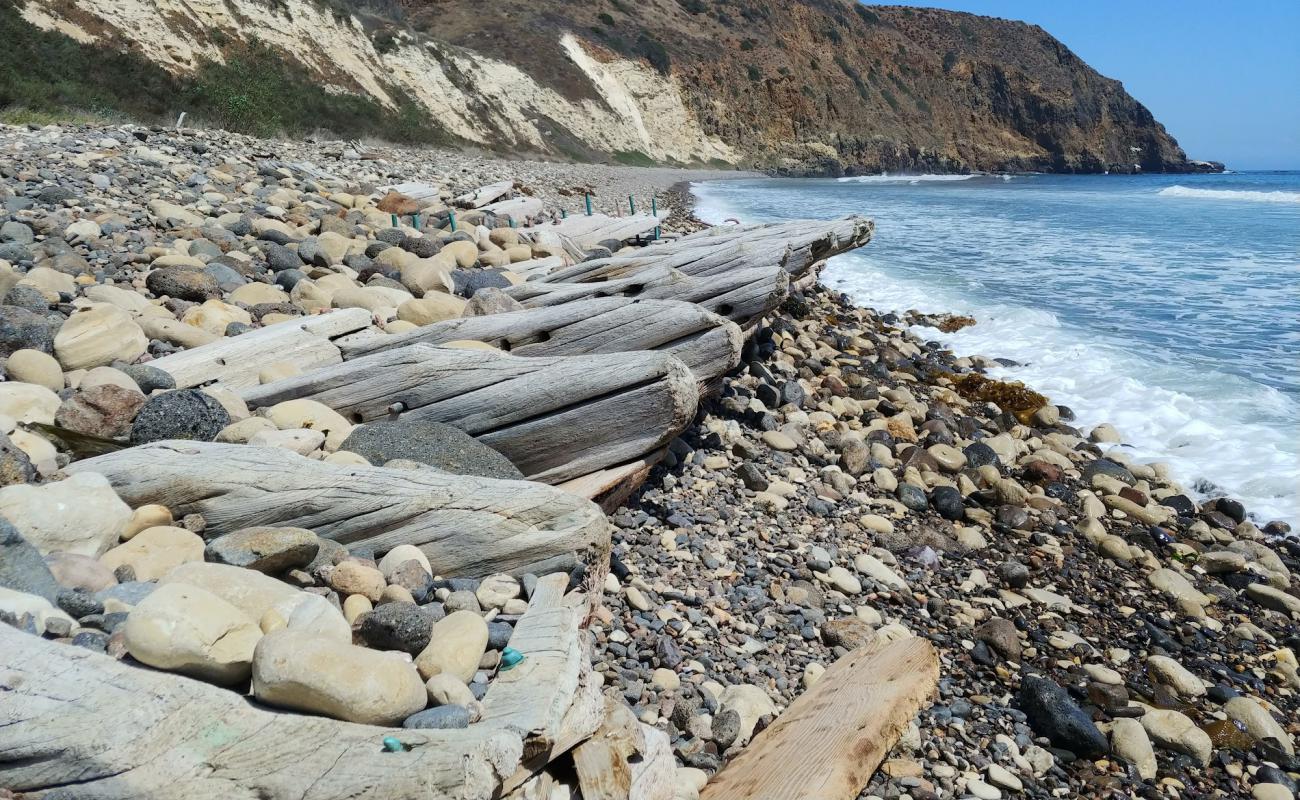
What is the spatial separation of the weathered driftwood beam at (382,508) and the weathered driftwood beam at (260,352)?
1.89 metres

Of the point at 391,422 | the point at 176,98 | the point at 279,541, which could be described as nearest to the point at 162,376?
the point at 391,422

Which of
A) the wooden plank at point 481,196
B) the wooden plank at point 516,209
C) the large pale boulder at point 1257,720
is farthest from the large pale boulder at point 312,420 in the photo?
the wooden plank at point 481,196

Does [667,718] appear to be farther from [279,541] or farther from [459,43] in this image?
[459,43]

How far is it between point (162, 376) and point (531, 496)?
2660 millimetres

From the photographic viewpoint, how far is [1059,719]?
12.3 feet

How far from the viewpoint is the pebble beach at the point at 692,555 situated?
8.46 feet

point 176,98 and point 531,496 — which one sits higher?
point 176,98

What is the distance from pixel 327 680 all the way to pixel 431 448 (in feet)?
7.54

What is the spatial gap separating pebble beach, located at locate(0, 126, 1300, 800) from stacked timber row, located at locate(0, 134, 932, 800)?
0.06ft

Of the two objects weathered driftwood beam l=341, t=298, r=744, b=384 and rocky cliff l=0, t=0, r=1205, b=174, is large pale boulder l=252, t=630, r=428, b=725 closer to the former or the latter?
weathered driftwood beam l=341, t=298, r=744, b=384

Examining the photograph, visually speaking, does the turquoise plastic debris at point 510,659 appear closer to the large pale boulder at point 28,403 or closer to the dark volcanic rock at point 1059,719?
the dark volcanic rock at point 1059,719

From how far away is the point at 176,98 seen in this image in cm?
1933

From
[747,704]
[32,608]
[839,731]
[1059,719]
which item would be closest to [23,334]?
[32,608]

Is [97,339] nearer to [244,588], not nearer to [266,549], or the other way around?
[266,549]
